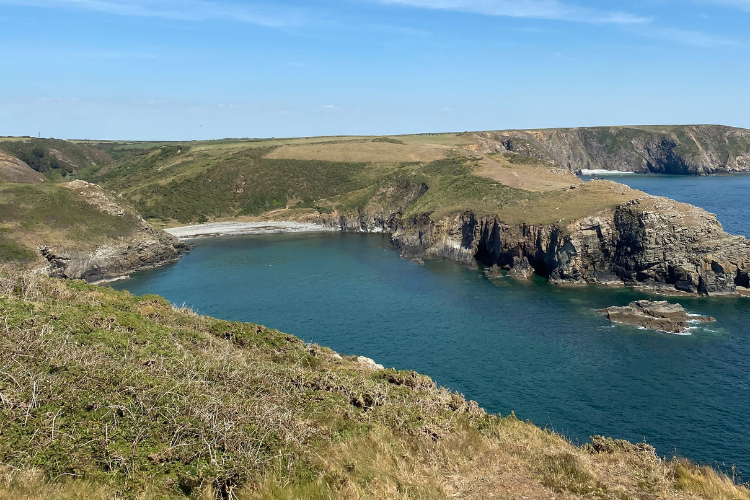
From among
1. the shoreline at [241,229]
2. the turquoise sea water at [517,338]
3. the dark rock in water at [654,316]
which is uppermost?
the shoreline at [241,229]

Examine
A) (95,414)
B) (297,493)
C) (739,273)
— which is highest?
(95,414)

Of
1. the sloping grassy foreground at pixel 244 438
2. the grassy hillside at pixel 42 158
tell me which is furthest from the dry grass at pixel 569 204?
the grassy hillside at pixel 42 158

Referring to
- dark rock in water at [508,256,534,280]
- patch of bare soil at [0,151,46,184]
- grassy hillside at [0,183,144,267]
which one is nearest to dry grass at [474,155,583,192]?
dark rock in water at [508,256,534,280]

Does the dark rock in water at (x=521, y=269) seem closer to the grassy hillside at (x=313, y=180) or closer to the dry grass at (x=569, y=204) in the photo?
the dry grass at (x=569, y=204)

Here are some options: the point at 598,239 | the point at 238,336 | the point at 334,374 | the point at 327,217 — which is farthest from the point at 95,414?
the point at 327,217

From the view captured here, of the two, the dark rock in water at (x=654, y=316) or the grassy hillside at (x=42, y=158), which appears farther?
the grassy hillside at (x=42, y=158)

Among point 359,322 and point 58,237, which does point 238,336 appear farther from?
point 58,237

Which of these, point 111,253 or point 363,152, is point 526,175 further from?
point 111,253
